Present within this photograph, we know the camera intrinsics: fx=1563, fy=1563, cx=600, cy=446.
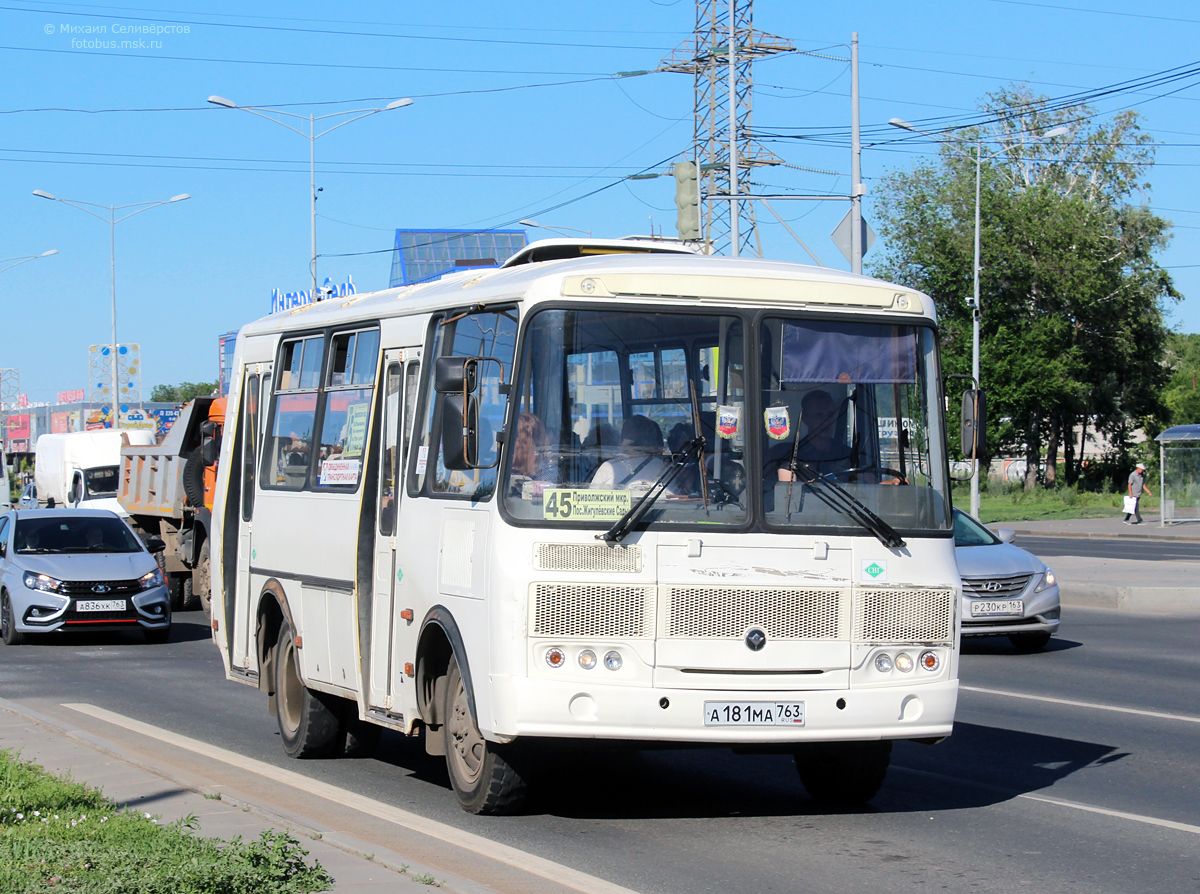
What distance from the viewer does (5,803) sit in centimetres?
704

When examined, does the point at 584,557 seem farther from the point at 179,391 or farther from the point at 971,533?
the point at 179,391

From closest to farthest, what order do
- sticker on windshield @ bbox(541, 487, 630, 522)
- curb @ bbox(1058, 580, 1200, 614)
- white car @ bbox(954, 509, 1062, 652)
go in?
sticker on windshield @ bbox(541, 487, 630, 522)
white car @ bbox(954, 509, 1062, 652)
curb @ bbox(1058, 580, 1200, 614)

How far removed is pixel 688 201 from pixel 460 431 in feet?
52.3

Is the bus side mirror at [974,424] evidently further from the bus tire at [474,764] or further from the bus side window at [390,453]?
the bus side window at [390,453]

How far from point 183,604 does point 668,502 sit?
17.5m

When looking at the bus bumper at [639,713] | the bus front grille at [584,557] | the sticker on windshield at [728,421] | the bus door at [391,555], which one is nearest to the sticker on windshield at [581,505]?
the bus front grille at [584,557]

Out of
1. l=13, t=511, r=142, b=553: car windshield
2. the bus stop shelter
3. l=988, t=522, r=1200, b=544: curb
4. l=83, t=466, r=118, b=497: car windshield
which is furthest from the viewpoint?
the bus stop shelter

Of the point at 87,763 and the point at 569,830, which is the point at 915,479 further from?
the point at 87,763

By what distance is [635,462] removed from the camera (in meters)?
7.30

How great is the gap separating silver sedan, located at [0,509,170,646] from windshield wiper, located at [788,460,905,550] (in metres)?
12.3

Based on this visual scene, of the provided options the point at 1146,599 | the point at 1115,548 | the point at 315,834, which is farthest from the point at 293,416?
the point at 1115,548

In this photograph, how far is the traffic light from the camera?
2266cm

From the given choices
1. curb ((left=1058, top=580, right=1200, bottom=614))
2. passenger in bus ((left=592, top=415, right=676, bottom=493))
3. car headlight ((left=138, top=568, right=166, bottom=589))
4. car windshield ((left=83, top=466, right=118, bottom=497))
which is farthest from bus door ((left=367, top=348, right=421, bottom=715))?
car windshield ((left=83, top=466, right=118, bottom=497))

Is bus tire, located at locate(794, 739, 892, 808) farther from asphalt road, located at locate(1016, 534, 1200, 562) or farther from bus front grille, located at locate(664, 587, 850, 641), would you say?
asphalt road, located at locate(1016, 534, 1200, 562)
